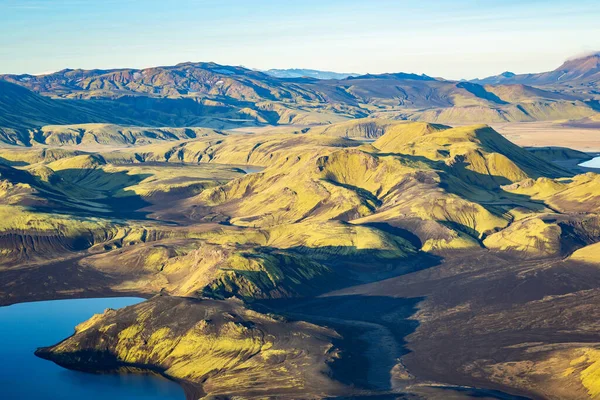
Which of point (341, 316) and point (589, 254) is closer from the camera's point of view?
point (341, 316)

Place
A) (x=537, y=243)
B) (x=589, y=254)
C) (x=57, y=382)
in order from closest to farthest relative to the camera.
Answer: (x=57, y=382) < (x=589, y=254) < (x=537, y=243)

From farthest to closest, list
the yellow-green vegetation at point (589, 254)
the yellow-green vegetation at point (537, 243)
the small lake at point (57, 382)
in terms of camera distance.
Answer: the yellow-green vegetation at point (537, 243), the yellow-green vegetation at point (589, 254), the small lake at point (57, 382)

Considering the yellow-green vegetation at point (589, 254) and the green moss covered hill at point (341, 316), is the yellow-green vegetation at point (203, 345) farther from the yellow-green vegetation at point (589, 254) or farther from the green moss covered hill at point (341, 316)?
the yellow-green vegetation at point (589, 254)

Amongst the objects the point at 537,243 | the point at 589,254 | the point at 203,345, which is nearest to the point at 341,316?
the point at 203,345

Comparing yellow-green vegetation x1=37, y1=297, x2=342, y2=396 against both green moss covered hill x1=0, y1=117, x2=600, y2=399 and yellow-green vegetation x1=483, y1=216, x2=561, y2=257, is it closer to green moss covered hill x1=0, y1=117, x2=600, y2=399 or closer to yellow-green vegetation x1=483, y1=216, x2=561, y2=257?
green moss covered hill x1=0, y1=117, x2=600, y2=399

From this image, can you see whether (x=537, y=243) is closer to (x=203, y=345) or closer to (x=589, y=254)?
(x=589, y=254)

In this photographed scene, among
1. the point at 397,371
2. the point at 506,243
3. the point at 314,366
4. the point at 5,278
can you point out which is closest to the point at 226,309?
the point at 314,366

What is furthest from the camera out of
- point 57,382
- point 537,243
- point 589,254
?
point 537,243

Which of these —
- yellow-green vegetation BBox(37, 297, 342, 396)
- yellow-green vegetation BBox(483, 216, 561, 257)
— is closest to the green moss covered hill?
yellow-green vegetation BBox(37, 297, 342, 396)

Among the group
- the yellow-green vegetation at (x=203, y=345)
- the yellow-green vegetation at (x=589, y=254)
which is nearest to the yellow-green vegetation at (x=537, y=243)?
the yellow-green vegetation at (x=589, y=254)

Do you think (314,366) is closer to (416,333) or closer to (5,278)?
(416,333)
